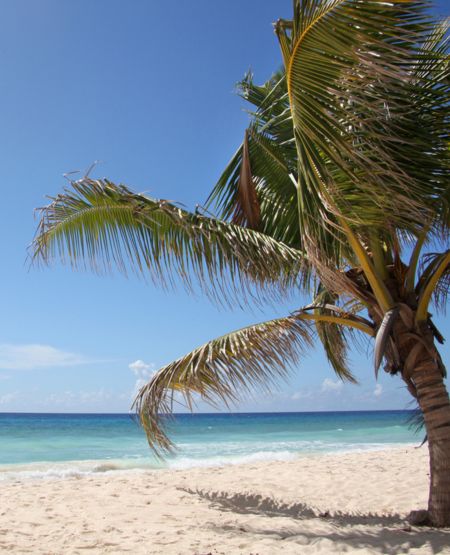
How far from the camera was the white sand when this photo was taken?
4738 mm

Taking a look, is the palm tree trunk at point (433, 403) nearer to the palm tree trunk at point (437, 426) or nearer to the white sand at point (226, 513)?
the palm tree trunk at point (437, 426)

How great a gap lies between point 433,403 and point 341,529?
152cm

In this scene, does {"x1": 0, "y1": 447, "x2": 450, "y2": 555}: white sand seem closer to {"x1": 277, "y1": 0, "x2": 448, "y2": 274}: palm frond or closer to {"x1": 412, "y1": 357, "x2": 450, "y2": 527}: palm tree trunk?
{"x1": 412, "y1": 357, "x2": 450, "y2": 527}: palm tree trunk

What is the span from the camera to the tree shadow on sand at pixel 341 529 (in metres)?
4.53

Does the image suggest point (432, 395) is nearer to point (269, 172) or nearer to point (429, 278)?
point (429, 278)

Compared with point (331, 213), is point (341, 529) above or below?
below

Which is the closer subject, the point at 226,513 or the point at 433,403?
the point at 433,403

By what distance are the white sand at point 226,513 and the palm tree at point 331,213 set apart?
0.89 meters

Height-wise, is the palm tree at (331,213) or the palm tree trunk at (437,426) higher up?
the palm tree at (331,213)

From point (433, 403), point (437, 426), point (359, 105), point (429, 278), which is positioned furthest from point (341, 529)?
point (359, 105)

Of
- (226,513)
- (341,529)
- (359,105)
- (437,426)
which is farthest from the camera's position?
(226,513)

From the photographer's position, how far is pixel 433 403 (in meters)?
5.00

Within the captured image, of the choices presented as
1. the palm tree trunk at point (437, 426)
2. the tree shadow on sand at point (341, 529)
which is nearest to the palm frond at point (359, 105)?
the palm tree trunk at point (437, 426)

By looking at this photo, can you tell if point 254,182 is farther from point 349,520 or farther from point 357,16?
point 349,520
